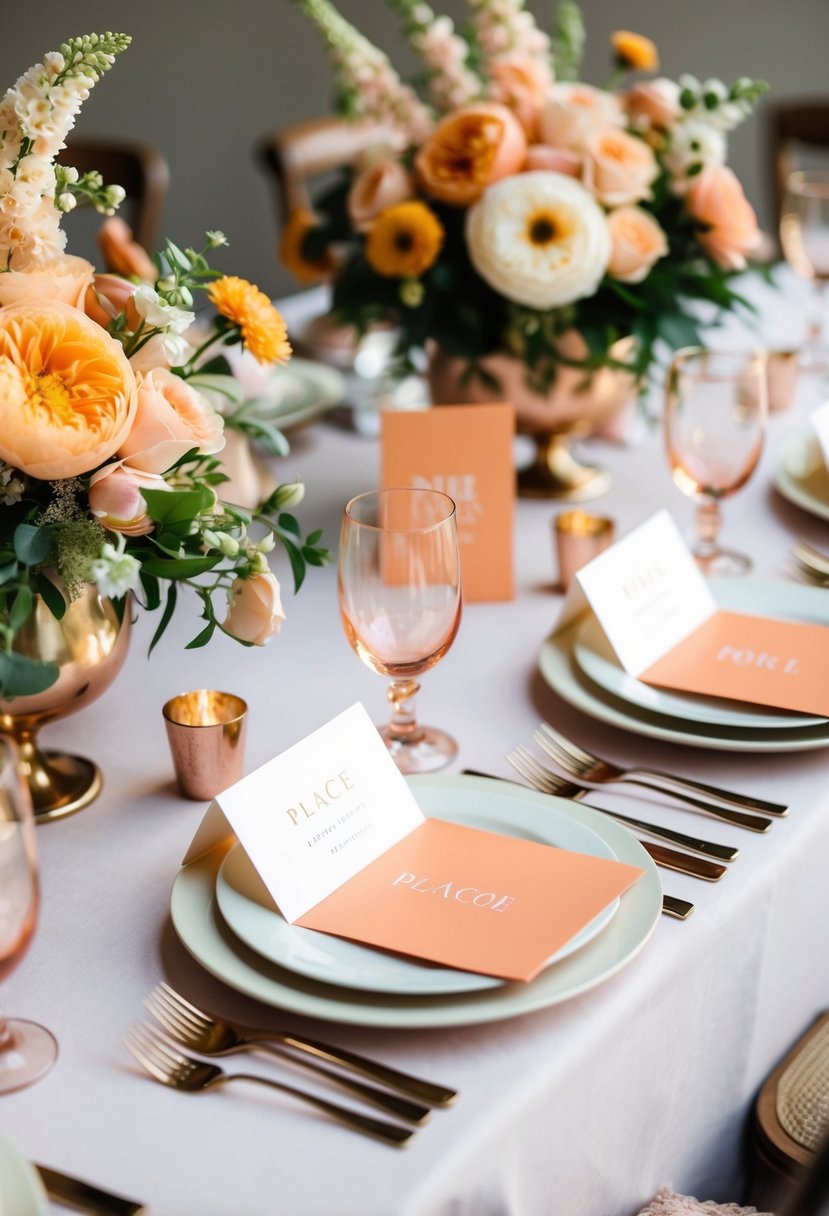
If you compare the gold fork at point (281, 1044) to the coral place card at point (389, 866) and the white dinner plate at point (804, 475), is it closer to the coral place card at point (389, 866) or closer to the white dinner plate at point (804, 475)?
the coral place card at point (389, 866)

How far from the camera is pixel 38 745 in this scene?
1180mm

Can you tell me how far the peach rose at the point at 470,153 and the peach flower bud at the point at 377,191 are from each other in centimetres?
3

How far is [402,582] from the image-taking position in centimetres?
104

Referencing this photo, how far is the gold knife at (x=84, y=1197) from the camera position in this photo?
71 cm

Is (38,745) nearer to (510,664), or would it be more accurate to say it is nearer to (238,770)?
(238,770)

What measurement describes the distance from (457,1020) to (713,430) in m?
0.85

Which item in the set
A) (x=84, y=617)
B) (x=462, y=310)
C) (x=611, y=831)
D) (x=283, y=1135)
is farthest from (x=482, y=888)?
(x=462, y=310)

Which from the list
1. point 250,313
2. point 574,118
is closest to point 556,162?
point 574,118

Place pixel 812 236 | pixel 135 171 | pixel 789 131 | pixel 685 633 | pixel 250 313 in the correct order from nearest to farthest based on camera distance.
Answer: pixel 250 313 → pixel 685 633 → pixel 812 236 → pixel 135 171 → pixel 789 131

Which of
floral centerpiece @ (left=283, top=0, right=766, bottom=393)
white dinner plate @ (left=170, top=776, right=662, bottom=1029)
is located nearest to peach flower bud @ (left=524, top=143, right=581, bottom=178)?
floral centerpiece @ (left=283, top=0, right=766, bottom=393)

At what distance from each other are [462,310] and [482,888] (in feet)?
2.71

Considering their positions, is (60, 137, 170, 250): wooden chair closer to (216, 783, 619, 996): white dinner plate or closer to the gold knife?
(216, 783, 619, 996): white dinner plate

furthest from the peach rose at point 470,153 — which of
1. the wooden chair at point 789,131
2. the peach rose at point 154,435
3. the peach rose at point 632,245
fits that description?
the wooden chair at point 789,131

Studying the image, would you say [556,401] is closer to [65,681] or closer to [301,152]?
[65,681]
